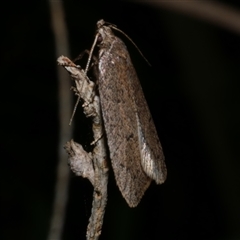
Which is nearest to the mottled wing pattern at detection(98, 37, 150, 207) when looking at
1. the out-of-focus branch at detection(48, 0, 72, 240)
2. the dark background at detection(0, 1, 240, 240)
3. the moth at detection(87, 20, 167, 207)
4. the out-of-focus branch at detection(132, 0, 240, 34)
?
the moth at detection(87, 20, 167, 207)

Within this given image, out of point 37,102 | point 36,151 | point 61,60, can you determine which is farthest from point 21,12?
point 61,60

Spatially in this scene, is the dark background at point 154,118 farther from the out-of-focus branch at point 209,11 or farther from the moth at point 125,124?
the moth at point 125,124

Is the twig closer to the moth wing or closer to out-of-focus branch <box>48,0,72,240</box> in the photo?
the moth wing

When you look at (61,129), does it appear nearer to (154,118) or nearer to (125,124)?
(125,124)

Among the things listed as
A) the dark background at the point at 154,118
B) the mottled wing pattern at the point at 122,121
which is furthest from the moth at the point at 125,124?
the dark background at the point at 154,118

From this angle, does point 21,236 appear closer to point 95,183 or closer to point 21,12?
point 21,12

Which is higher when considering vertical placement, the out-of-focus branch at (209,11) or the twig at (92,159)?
the out-of-focus branch at (209,11)

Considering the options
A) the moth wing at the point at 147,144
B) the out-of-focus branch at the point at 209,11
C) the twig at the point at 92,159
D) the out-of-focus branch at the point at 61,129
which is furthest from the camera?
the out-of-focus branch at the point at 209,11
